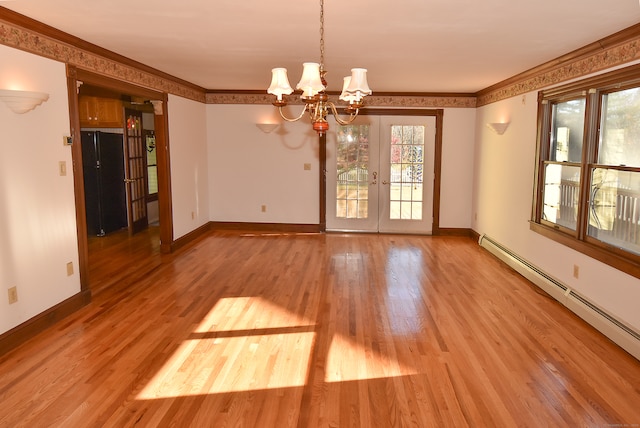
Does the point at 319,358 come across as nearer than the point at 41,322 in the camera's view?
Yes

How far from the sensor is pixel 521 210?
5477 mm

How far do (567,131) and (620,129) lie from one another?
90 centimetres

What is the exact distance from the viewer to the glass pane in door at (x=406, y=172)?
295 inches

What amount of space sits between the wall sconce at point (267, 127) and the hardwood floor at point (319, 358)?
3.07 metres

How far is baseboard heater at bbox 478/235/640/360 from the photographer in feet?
10.8

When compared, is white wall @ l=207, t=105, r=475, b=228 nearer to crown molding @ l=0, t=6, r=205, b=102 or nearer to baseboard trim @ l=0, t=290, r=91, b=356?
crown molding @ l=0, t=6, r=205, b=102

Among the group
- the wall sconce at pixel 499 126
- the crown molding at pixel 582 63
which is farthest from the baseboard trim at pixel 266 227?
the crown molding at pixel 582 63

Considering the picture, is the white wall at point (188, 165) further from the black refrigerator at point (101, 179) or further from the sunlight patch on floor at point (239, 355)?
the sunlight patch on floor at point (239, 355)

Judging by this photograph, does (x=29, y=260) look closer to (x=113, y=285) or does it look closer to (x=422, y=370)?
(x=113, y=285)

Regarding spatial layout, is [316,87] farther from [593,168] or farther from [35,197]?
[593,168]

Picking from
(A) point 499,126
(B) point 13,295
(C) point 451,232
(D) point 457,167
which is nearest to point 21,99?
(B) point 13,295

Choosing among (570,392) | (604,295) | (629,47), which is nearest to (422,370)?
(570,392)

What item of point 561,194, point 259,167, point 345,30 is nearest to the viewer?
point 345,30

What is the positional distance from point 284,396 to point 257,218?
17.7 ft
